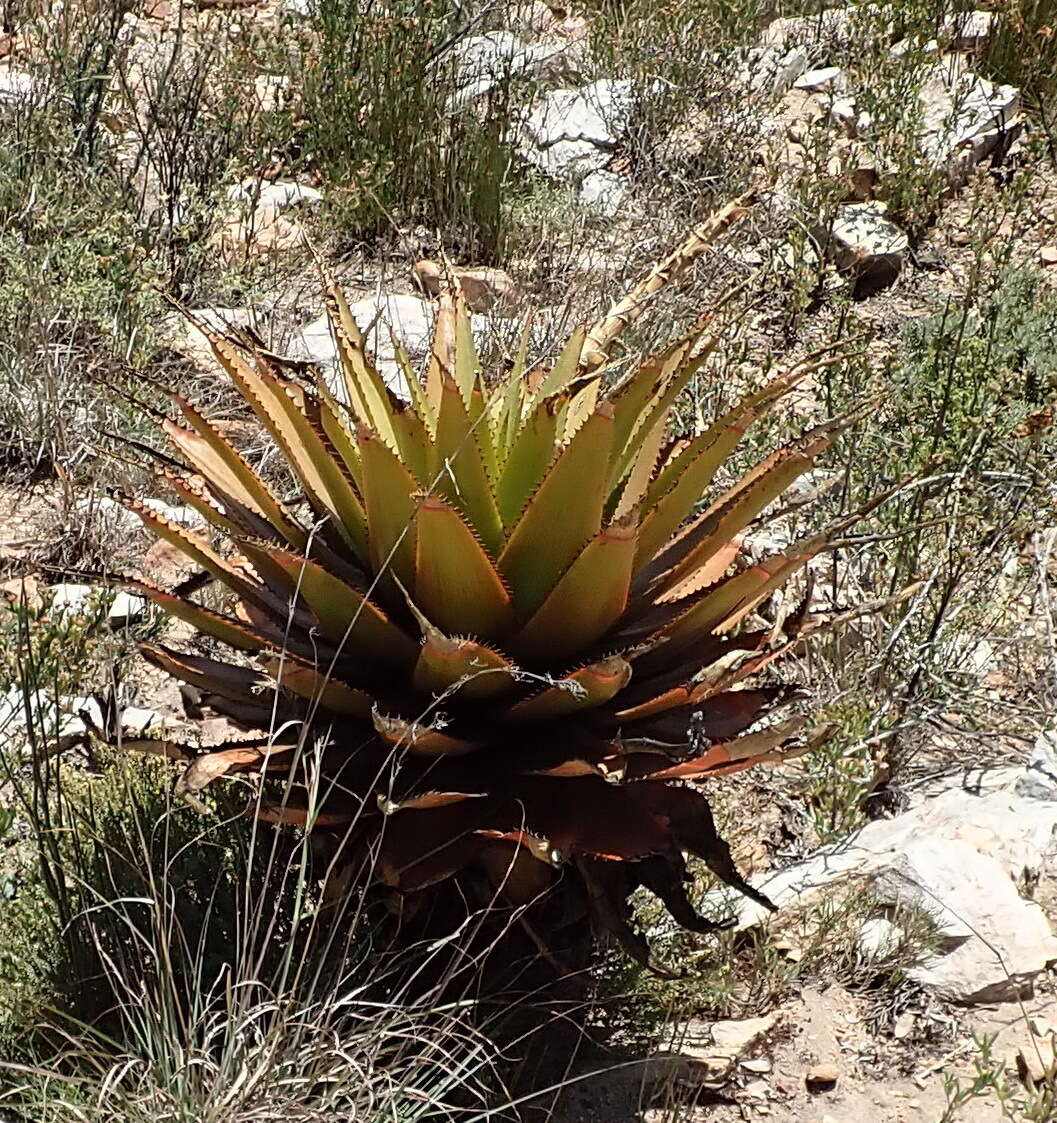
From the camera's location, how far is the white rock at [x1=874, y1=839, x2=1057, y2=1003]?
2627 mm

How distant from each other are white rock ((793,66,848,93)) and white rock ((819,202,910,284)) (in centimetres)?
121

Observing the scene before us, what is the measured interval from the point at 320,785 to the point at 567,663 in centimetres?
42

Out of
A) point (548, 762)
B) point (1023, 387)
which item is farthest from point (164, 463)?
point (1023, 387)

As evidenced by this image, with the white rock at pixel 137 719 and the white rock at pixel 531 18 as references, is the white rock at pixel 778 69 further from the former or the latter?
the white rock at pixel 137 719

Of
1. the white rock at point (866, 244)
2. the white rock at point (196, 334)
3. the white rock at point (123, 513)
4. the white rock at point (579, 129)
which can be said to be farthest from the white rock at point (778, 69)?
the white rock at point (123, 513)

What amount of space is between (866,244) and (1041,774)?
2800 millimetres

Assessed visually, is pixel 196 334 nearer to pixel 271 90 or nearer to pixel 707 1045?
pixel 271 90

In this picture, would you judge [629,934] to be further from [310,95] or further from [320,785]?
[310,95]

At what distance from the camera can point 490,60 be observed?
669 centimetres

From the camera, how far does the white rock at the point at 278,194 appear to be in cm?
554

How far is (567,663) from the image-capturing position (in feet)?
7.16

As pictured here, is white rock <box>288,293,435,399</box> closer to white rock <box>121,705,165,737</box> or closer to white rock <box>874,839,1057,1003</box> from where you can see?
white rock <box>121,705,165,737</box>

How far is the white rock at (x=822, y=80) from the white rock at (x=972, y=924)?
4.49 m

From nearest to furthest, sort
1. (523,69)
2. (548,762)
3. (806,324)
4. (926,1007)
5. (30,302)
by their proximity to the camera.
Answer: (548,762), (926,1007), (30,302), (806,324), (523,69)
